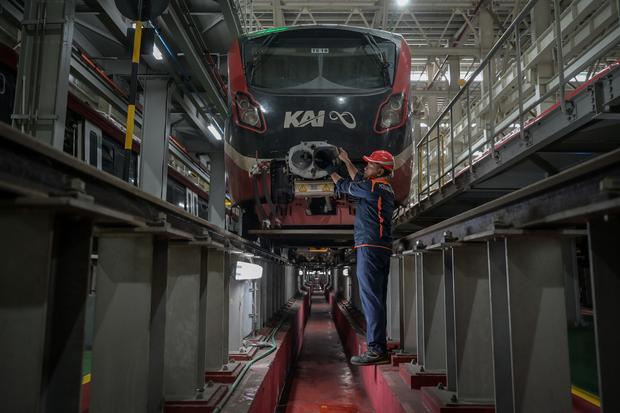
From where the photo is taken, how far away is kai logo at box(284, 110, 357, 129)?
402 centimetres

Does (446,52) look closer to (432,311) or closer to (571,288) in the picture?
(571,288)

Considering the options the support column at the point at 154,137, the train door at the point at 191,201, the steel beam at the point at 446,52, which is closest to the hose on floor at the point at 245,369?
the support column at the point at 154,137

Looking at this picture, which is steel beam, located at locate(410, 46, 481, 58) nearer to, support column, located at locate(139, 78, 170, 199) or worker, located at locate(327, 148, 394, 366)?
support column, located at locate(139, 78, 170, 199)

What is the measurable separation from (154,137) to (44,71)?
2.28 metres

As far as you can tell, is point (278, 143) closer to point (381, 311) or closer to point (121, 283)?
point (381, 311)

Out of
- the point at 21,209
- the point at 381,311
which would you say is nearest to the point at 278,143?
the point at 381,311

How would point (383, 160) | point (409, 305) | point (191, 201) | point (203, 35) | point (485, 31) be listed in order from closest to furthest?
point (383, 160)
point (409, 305)
point (203, 35)
point (191, 201)
point (485, 31)

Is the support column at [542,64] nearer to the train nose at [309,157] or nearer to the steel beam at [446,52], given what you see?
the steel beam at [446,52]

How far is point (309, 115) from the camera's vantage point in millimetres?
4051

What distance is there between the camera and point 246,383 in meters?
3.21

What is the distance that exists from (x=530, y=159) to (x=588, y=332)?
4.00 metres

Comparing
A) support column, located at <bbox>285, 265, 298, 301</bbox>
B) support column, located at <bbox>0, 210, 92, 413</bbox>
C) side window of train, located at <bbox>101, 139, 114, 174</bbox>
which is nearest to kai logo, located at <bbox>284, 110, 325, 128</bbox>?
side window of train, located at <bbox>101, 139, 114, 174</bbox>

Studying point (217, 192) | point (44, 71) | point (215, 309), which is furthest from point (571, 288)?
point (44, 71)

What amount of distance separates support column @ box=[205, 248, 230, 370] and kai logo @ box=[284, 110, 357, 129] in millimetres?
1410
